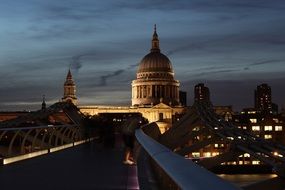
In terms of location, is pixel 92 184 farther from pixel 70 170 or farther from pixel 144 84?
pixel 144 84

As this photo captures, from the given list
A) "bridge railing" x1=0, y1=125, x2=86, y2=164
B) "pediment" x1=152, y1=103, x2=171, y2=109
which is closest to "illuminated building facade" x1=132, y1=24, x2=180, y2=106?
"pediment" x1=152, y1=103, x2=171, y2=109

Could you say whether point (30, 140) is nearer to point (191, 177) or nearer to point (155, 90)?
point (191, 177)

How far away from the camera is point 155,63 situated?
18038cm

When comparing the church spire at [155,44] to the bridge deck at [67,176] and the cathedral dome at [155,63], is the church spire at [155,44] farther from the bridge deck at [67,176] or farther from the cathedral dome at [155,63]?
the bridge deck at [67,176]

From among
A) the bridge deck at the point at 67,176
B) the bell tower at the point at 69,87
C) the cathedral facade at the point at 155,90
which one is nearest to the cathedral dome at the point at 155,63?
the cathedral facade at the point at 155,90

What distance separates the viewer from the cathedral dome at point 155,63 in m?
179

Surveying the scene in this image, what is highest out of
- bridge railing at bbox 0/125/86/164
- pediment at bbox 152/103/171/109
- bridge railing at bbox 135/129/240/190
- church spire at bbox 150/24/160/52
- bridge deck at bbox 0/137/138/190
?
church spire at bbox 150/24/160/52

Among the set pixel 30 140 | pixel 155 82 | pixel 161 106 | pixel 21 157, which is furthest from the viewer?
pixel 155 82

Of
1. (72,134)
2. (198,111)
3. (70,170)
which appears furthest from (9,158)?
(198,111)

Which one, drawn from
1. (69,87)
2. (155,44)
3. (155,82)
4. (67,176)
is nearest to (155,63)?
(155,82)

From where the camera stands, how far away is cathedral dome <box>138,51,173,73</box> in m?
179

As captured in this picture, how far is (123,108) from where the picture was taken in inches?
7333

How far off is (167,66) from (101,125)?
148180 mm

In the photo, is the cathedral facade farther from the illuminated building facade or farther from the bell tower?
the bell tower
